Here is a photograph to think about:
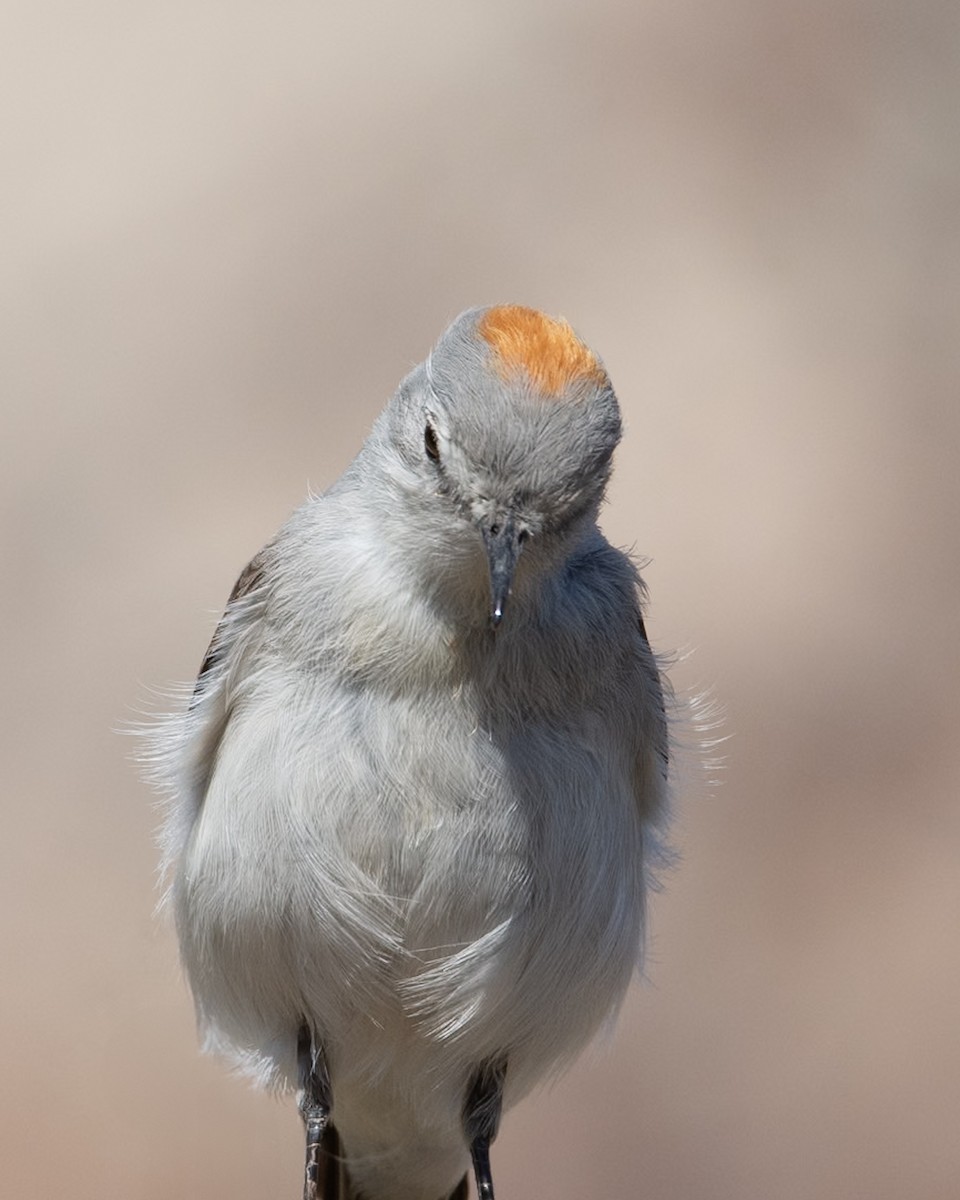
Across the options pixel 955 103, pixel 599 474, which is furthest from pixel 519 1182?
pixel 955 103

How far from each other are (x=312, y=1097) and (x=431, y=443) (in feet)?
6.13

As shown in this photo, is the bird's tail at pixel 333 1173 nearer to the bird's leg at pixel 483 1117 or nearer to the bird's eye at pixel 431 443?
the bird's leg at pixel 483 1117

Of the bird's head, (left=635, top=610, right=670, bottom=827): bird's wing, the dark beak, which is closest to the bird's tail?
(left=635, top=610, right=670, bottom=827): bird's wing

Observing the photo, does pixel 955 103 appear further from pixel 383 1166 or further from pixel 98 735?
pixel 383 1166

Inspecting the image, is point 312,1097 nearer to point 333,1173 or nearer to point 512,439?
point 333,1173

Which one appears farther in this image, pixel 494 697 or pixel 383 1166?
pixel 383 1166

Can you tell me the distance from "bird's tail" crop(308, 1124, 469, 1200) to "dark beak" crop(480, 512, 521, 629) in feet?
6.79

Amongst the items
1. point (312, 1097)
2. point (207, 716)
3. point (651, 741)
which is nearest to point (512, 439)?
point (651, 741)

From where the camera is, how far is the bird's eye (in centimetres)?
336

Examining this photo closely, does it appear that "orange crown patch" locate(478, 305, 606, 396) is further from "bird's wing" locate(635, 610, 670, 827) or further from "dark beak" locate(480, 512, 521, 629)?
"bird's wing" locate(635, 610, 670, 827)

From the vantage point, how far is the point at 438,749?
359 centimetres

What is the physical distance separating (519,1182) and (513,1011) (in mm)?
2892

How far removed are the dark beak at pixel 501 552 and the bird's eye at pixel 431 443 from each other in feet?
0.73

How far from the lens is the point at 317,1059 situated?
4.17m
